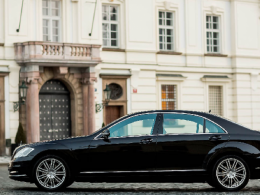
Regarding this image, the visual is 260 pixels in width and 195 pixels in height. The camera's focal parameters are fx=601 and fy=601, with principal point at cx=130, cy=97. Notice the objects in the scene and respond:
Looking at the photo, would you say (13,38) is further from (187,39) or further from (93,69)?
(187,39)

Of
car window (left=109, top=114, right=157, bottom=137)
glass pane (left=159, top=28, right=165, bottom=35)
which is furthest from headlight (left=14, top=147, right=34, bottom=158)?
glass pane (left=159, top=28, right=165, bottom=35)

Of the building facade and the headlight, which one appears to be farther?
the building facade

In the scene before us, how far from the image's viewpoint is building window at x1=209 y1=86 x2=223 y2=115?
1292 inches

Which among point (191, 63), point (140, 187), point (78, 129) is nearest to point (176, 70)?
point (191, 63)

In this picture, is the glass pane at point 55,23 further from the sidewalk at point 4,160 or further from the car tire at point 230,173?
the car tire at point 230,173

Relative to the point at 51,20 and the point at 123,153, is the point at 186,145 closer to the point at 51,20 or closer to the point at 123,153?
the point at 123,153

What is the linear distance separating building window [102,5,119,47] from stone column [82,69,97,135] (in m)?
2.48

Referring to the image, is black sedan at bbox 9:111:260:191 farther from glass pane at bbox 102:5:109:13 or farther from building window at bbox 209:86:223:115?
building window at bbox 209:86:223:115

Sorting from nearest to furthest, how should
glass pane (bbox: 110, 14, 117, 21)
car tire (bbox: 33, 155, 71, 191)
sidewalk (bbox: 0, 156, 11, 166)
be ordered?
car tire (bbox: 33, 155, 71, 191) → sidewalk (bbox: 0, 156, 11, 166) → glass pane (bbox: 110, 14, 117, 21)

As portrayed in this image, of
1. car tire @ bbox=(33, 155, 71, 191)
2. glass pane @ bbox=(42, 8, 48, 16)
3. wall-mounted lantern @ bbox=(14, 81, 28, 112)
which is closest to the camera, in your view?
car tire @ bbox=(33, 155, 71, 191)

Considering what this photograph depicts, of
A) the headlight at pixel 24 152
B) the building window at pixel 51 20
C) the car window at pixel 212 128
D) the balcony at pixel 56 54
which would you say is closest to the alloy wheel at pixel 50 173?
the headlight at pixel 24 152

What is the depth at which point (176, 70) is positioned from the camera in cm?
3114

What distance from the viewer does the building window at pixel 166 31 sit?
102 feet

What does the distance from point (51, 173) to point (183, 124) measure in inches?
102
